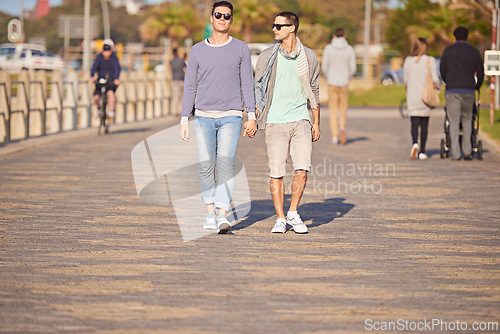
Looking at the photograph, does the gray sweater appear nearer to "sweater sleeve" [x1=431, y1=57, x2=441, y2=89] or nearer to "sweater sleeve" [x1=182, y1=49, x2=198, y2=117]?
"sweater sleeve" [x1=182, y1=49, x2=198, y2=117]

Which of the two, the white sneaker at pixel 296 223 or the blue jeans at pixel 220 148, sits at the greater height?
the blue jeans at pixel 220 148

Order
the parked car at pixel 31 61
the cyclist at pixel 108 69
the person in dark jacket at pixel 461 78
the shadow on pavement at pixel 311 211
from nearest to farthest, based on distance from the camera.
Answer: the shadow on pavement at pixel 311 211
the person in dark jacket at pixel 461 78
the cyclist at pixel 108 69
the parked car at pixel 31 61

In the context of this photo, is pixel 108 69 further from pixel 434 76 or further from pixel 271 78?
pixel 271 78

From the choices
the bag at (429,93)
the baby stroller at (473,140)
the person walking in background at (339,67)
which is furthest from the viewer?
the person walking in background at (339,67)

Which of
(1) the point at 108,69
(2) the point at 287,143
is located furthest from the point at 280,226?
(1) the point at 108,69

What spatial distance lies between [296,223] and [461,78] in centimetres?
680

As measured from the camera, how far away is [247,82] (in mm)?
7980

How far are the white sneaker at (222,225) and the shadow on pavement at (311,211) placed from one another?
1.18ft

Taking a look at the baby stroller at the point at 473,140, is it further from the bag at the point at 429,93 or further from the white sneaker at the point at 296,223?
the white sneaker at the point at 296,223

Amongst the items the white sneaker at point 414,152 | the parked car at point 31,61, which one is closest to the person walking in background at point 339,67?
the white sneaker at point 414,152

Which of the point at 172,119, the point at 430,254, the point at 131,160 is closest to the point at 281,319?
the point at 430,254

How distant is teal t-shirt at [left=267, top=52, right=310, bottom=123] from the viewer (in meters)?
8.10

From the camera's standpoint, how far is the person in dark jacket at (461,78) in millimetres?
13977

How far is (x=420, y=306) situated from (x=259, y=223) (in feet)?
11.1
